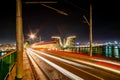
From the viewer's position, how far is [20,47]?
13.2 m

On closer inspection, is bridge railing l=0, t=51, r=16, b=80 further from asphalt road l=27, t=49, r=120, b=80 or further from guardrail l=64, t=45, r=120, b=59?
guardrail l=64, t=45, r=120, b=59

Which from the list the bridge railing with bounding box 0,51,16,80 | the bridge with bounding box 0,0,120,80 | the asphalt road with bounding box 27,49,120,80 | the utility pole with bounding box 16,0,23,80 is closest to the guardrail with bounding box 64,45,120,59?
the bridge with bounding box 0,0,120,80

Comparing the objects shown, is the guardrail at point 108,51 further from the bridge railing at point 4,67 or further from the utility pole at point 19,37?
the utility pole at point 19,37

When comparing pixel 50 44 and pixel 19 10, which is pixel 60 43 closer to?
pixel 50 44

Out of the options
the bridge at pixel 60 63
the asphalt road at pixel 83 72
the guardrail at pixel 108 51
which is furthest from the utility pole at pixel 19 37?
the guardrail at pixel 108 51

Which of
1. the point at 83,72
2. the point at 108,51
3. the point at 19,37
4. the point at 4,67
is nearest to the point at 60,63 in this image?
the point at 83,72

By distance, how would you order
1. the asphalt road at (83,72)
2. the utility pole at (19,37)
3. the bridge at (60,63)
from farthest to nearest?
the asphalt road at (83,72)
the bridge at (60,63)
the utility pole at (19,37)

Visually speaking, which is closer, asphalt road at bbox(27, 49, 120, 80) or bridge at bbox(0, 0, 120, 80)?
bridge at bbox(0, 0, 120, 80)

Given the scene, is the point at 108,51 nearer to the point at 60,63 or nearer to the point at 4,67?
the point at 60,63

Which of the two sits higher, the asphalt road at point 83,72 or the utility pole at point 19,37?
the utility pole at point 19,37

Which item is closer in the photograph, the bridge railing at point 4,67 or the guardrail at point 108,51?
the bridge railing at point 4,67

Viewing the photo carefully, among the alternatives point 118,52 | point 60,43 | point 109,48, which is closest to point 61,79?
point 118,52

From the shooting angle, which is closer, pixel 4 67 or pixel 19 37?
pixel 4 67

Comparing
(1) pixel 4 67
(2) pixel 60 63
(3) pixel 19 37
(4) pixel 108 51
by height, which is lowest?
(2) pixel 60 63
